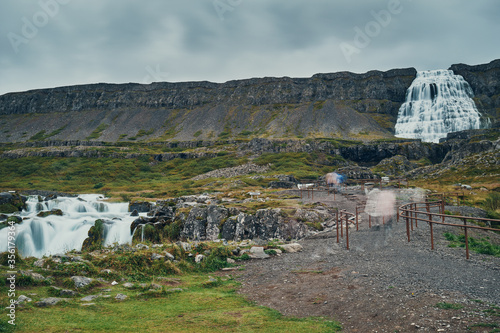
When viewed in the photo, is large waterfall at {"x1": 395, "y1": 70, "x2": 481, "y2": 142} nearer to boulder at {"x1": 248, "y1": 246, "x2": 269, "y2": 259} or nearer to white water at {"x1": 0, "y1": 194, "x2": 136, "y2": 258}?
white water at {"x1": 0, "y1": 194, "x2": 136, "y2": 258}

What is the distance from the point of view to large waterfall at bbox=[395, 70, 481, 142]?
14475 cm

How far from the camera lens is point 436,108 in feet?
506


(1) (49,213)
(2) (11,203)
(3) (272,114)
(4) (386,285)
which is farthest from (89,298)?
(3) (272,114)

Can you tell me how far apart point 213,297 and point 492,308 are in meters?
8.11

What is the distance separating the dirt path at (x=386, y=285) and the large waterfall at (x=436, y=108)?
147024mm

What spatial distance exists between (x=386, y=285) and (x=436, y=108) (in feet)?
553

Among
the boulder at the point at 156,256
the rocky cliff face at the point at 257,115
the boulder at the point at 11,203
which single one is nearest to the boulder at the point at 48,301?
the boulder at the point at 156,256

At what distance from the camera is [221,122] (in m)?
175

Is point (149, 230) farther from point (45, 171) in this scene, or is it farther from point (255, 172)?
point (45, 171)

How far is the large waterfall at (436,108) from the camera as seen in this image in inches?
5699

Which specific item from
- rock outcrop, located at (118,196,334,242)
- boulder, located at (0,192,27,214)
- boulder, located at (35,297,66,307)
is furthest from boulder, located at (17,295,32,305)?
boulder, located at (0,192,27,214)

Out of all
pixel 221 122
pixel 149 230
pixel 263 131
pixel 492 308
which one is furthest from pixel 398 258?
pixel 221 122

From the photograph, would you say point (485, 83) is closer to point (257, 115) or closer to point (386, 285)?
point (257, 115)
